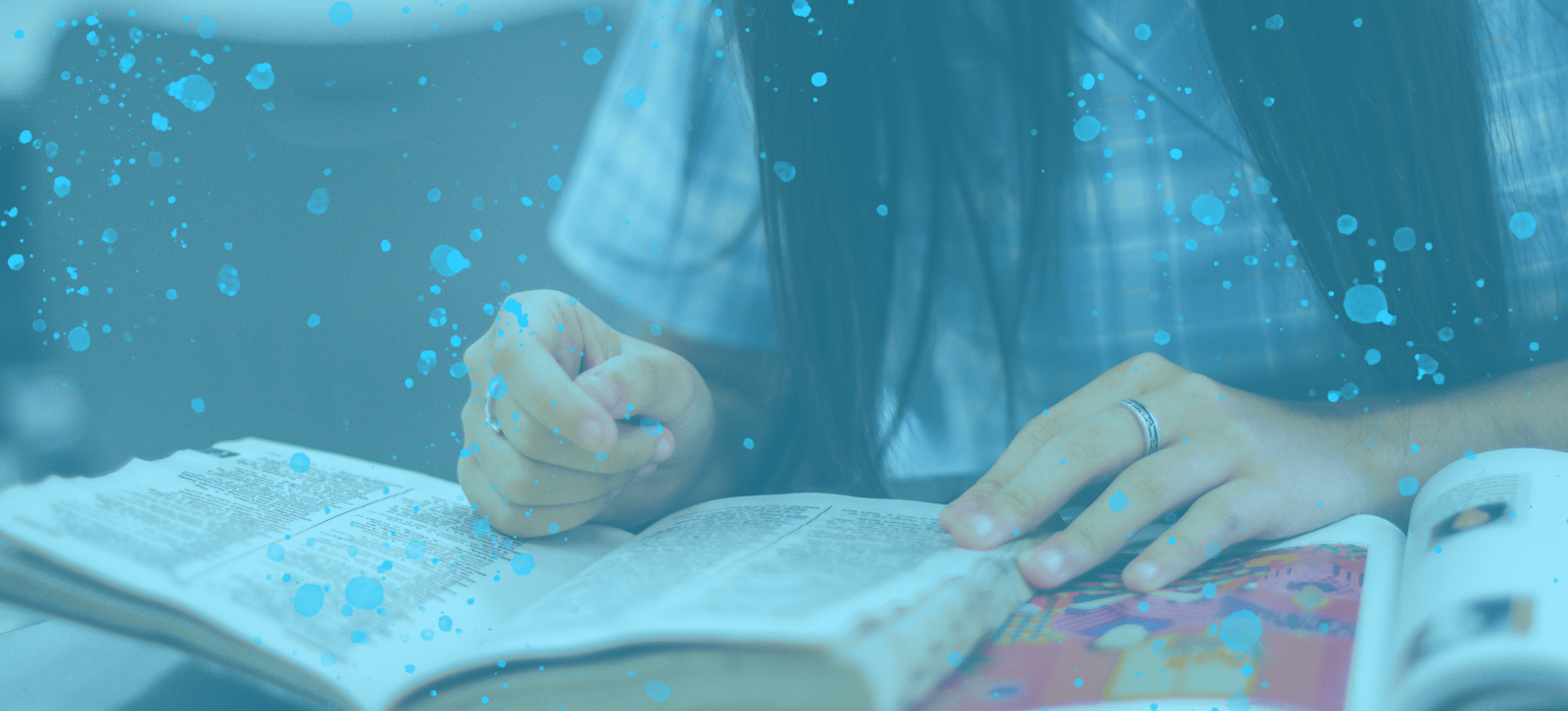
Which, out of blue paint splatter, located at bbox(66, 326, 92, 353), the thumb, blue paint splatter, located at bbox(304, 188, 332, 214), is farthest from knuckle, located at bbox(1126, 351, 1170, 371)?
blue paint splatter, located at bbox(66, 326, 92, 353)

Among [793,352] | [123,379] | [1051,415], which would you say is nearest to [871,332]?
[793,352]

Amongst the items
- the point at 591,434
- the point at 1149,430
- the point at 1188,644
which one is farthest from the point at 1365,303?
the point at 591,434

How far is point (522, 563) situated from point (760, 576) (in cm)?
12

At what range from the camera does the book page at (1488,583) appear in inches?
6.8

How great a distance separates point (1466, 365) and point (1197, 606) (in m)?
0.25

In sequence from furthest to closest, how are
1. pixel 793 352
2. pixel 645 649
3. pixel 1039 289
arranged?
pixel 1039 289 < pixel 793 352 < pixel 645 649

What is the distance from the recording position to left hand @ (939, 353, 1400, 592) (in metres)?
0.29

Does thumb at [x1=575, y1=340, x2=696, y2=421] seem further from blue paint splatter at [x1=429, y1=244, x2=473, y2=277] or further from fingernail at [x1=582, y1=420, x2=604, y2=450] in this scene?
blue paint splatter at [x1=429, y1=244, x2=473, y2=277]

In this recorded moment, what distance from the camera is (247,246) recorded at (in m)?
0.54

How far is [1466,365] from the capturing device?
0.39 metres

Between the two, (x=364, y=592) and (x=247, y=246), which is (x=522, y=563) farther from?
(x=247, y=246)

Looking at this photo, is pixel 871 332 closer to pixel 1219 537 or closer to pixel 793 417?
pixel 793 417

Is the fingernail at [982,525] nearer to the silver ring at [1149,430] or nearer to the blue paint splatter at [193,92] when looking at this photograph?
the silver ring at [1149,430]

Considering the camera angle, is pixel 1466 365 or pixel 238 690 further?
pixel 1466 365
